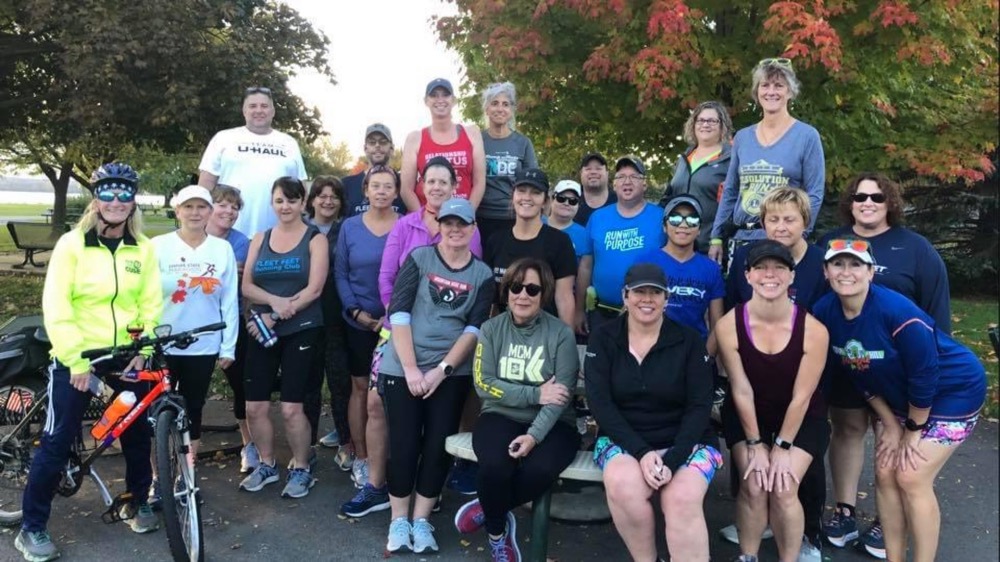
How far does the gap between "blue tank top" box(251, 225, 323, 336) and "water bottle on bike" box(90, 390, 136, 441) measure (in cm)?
100

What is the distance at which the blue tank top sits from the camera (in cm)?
465

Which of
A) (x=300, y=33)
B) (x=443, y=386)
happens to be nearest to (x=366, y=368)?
(x=443, y=386)

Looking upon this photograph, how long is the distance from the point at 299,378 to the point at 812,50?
5318mm

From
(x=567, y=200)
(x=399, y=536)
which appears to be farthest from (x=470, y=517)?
(x=567, y=200)

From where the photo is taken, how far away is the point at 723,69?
7672 mm

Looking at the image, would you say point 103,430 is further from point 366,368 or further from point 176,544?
point 366,368

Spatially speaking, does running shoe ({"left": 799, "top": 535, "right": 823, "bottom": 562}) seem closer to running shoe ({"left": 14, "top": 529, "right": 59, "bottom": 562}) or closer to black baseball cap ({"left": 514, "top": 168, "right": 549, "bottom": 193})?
black baseball cap ({"left": 514, "top": 168, "right": 549, "bottom": 193})

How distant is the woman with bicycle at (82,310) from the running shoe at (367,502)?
4.32 feet

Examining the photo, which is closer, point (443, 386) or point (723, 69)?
point (443, 386)

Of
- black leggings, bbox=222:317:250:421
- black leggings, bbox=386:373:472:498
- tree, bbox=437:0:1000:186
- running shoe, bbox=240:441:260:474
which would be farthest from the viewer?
tree, bbox=437:0:1000:186

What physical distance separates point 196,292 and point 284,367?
68cm

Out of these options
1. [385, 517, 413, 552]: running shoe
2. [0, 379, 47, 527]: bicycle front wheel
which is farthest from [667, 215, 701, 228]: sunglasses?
[0, 379, 47, 527]: bicycle front wheel

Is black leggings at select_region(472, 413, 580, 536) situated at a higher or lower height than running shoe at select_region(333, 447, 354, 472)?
higher

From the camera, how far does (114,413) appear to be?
3.82 m
